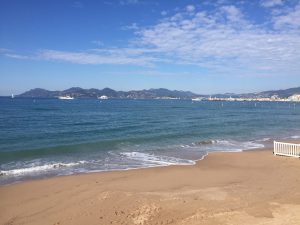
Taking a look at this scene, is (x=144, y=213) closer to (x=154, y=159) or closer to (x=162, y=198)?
(x=162, y=198)

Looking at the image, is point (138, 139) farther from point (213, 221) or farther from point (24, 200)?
point (213, 221)

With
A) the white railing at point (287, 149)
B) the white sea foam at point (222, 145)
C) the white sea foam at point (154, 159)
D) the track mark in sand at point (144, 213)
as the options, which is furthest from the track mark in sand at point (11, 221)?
the white sea foam at point (222, 145)

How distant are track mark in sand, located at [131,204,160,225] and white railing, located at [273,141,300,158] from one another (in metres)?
14.2

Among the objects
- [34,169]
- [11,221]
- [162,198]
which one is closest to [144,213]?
[162,198]

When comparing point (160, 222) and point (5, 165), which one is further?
point (5, 165)

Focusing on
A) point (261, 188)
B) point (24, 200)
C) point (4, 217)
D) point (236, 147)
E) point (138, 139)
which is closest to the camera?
point (4, 217)

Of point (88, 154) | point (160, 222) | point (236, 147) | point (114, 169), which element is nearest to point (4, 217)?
point (160, 222)

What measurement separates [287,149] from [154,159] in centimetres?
926

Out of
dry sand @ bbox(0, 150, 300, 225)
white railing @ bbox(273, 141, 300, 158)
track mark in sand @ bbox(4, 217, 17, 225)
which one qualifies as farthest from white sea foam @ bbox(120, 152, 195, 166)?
track mark in sand @ bbox(4, 217, 17, 225)

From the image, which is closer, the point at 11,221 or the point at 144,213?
the point at 11,221

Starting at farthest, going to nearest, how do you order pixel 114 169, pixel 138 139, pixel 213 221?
pixel 138 139 < pixel 114 169 < pixel 213 221

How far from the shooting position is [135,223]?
1079 centimetres

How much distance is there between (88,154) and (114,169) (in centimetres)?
593

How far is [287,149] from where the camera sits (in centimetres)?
2355
